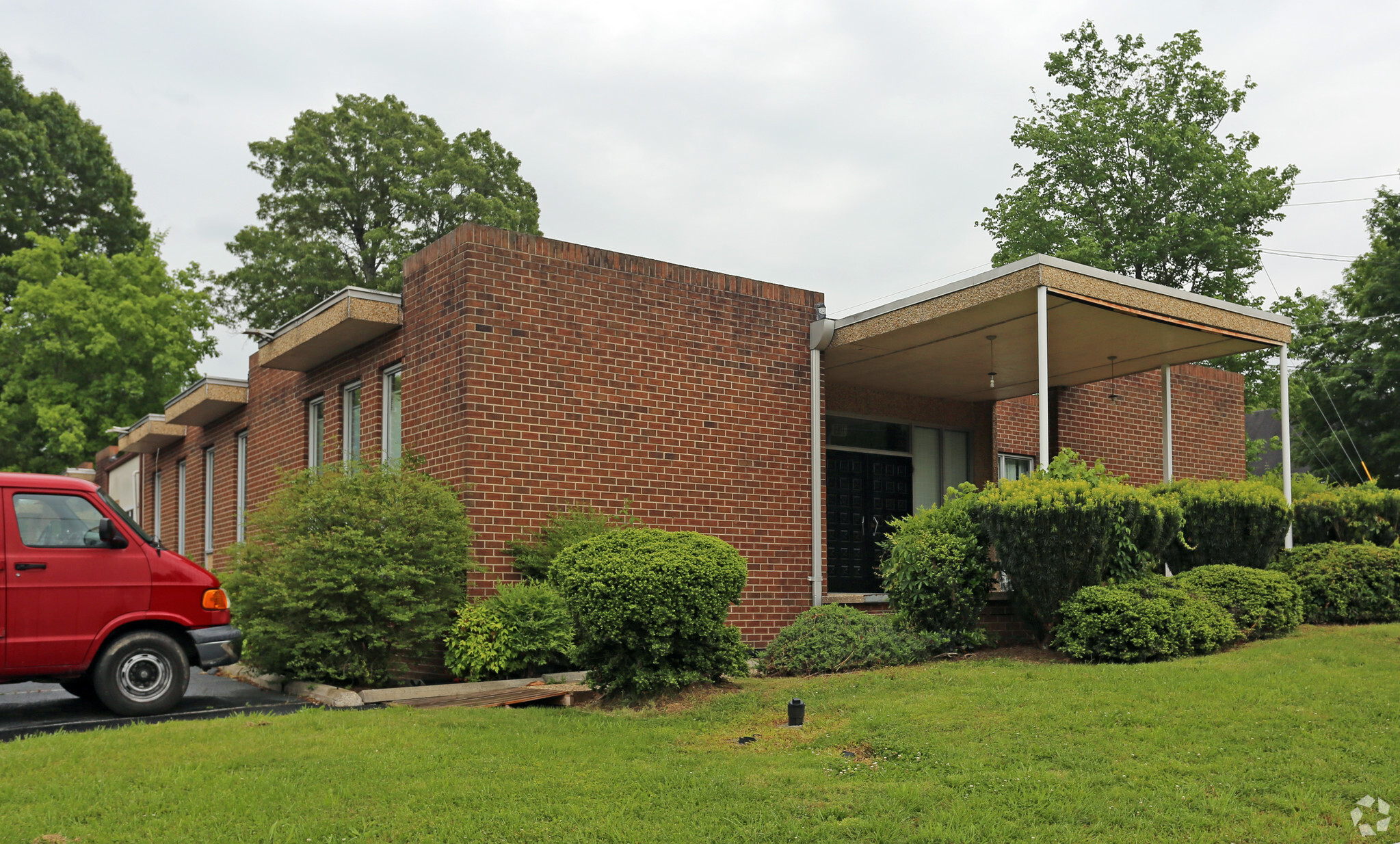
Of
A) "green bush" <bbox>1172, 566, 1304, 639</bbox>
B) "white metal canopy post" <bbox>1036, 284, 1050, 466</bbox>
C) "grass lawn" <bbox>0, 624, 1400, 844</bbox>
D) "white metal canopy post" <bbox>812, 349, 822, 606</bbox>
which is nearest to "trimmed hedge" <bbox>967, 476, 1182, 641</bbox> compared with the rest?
"white metal canopy post" <bbox>1036, 284, 1050, 466</bbox>

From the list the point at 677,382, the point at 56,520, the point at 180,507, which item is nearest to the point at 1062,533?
the point at 677,382

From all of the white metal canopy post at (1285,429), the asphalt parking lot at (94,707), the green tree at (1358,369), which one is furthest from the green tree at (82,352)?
the green tree at (1358,369)

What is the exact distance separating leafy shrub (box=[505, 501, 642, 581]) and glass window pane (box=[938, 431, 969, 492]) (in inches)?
302

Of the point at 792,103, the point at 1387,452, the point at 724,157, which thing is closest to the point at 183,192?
the point at 724,157

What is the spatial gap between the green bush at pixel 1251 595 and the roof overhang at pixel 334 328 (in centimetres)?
859

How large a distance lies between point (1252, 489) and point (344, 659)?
387 inches

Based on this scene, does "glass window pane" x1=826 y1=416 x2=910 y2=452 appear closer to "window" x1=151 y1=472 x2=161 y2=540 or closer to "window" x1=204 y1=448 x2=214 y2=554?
"window" x1=204 y1=448 x2=214 y2=554

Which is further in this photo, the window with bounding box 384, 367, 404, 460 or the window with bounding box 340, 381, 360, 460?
the window with bounding box 340, 381, 360, 460

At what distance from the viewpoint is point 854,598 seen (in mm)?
13250

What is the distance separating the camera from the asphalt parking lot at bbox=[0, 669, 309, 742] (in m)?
7.85

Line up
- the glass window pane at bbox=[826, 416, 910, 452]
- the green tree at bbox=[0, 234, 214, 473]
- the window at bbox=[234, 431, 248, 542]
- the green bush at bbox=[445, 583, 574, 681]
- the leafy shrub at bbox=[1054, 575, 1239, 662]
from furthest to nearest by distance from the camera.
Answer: the green tree at bbox=[0, 234, 214, 473]
the window at bbox=[234, 431, 248, 542]
the glass window pane at bbox=[826, 416, 910, 452]
the green bush at bbox=[445, 583, 574, 681]
the leafy shrub at bbox=[1054, 575, 1239, 662]

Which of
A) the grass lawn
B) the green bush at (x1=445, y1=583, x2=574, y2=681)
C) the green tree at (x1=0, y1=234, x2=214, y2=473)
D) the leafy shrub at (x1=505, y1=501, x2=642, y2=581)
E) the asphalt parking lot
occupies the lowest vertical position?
the asphalt parking lot

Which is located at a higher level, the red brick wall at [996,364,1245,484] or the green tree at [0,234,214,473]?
the green tree at [0,234,214,473]

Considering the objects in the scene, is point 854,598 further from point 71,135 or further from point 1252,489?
point 71,135
